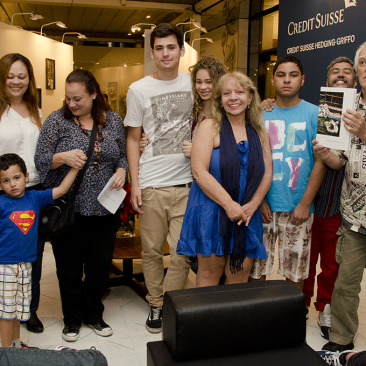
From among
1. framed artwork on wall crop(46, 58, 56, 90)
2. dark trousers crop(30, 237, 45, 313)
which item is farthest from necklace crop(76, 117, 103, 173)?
framed artwork on wall crop(46, 58, 56, 90)

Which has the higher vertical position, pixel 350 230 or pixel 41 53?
pixel 41 53

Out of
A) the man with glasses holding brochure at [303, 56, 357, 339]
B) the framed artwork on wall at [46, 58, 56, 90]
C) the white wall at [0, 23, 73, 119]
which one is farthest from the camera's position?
the framed artwork on wall at [46, 58, 56, 90]

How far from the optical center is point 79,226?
259 centimetres

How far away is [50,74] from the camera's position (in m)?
9.03

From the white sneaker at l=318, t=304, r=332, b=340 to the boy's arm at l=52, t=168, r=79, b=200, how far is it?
1.95 meters

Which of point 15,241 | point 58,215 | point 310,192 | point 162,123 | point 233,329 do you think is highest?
point 162,123

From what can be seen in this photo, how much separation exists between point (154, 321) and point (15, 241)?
115 centimetres

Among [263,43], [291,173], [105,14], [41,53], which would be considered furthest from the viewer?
[105,14]

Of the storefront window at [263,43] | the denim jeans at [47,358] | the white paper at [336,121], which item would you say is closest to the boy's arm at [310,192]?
the white paper at [336,121]

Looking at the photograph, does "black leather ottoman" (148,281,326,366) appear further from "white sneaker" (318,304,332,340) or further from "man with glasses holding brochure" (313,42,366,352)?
"white sneaker" (318,304,332,340)

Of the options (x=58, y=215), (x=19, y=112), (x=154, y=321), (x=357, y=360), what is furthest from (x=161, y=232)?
(x=357, y=360)

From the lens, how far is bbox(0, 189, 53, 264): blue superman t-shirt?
221 cm

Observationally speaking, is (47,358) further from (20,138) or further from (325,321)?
(325,321)

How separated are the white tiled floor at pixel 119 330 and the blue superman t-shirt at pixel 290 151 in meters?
1.04
